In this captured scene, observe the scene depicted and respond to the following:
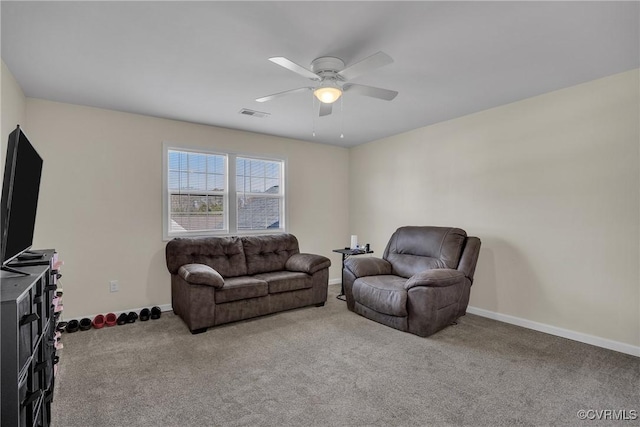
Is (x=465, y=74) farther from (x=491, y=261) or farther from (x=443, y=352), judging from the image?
(x=443, y=352)

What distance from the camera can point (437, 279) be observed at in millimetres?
3186

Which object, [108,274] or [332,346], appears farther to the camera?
[108,274]

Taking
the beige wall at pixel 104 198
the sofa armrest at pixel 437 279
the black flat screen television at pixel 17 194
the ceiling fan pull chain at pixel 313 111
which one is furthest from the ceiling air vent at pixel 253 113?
the sofa armrest at pixel 437 279

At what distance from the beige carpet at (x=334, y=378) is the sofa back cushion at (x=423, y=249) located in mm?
774

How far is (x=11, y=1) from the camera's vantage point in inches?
72.7


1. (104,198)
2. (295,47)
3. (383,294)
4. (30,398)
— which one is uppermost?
(295,47)

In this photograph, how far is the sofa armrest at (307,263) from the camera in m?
4.18

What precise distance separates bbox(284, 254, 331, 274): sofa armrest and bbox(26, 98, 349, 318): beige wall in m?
1.60

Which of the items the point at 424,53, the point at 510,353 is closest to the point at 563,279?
the point at 510,353

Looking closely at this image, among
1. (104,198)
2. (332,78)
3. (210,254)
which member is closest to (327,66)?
(332,78)

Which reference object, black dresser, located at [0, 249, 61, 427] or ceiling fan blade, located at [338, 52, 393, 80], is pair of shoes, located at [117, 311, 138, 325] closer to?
black dresser, located at [0, 249, 61, 427]

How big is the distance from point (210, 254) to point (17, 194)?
A: 8.18 feet

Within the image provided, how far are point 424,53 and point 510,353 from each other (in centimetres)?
263

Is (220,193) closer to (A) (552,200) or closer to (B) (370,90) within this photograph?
(B) (370,90)
